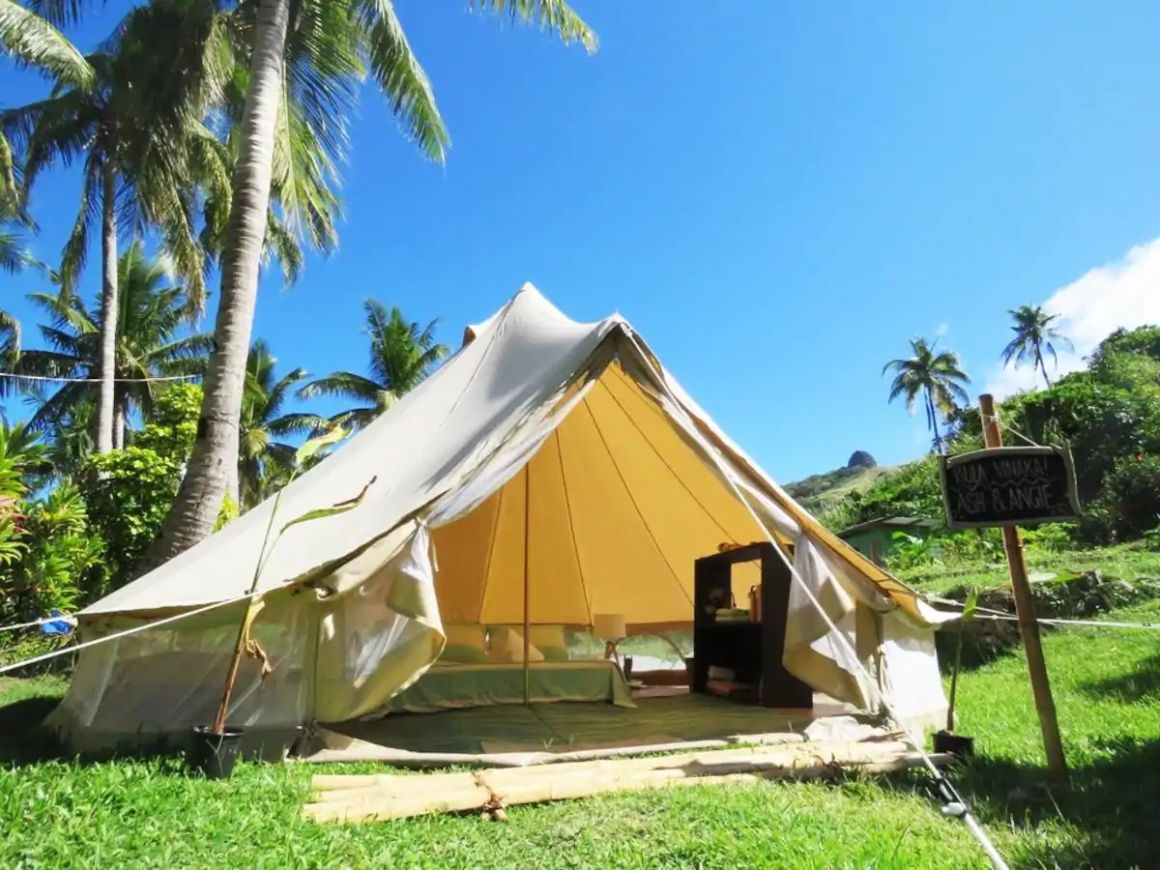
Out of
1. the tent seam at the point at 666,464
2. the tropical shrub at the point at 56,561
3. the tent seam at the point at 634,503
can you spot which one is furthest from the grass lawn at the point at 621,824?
the tropical shrub at the point at 56,561

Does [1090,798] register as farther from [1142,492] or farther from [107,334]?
[107,334]

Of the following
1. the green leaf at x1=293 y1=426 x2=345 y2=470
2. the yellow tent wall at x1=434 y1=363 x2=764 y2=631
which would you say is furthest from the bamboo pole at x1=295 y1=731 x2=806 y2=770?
the yellow tent wall at x1=434 y1=363 x2=764 y2=631

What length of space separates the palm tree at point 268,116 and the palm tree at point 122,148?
1899mm

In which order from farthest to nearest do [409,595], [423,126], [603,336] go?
1. [423,126]
2. [603,336]
3. [409,595]

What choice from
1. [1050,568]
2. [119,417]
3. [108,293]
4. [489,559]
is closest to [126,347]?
[119,417]

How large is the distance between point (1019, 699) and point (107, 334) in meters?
12.8

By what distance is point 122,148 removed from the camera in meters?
12.5

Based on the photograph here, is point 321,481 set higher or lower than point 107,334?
lower

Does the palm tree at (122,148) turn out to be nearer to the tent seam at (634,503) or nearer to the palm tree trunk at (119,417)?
the palm tree trunk at (119,417)

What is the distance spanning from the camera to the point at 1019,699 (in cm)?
480

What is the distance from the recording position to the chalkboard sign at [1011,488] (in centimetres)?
311

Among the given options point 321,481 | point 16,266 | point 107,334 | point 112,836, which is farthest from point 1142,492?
point 16,266

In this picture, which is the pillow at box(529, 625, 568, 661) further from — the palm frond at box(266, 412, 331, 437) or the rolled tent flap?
the palm frond at box(266, 412, 331, 437)

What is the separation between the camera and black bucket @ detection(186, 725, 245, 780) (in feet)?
9.77
